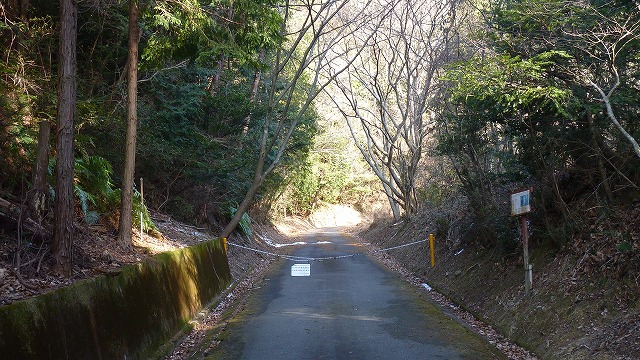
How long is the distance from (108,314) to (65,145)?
2359 millimetres

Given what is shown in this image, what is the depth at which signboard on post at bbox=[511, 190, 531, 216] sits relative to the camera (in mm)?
9414

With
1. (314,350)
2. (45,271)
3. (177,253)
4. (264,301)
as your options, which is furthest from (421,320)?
(45,271)

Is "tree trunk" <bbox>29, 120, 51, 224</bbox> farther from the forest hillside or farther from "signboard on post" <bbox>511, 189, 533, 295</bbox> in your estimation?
"signboard on post" <bbox>511, 189, 533, 295</bbox>

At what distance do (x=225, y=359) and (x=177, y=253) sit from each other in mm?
3434

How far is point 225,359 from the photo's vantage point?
324 inches

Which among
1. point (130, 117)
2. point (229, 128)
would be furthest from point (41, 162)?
point (229, 128)

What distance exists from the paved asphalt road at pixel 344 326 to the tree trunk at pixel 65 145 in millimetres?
2729

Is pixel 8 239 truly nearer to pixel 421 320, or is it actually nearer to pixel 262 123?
pixel 421 320

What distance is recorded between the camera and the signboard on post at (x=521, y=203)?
9414 mm

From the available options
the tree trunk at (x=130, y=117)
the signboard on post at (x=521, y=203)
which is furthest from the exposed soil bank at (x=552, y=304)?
the tree trunk at (x=130, y=117)

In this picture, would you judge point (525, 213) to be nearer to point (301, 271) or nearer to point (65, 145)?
point (65, 145)

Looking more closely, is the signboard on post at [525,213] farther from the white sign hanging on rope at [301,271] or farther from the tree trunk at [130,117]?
the white sign hanging on rope at [301,271]

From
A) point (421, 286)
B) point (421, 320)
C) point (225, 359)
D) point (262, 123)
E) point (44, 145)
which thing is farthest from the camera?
point (262, 123)

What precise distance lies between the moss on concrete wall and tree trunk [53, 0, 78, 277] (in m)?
0.62
